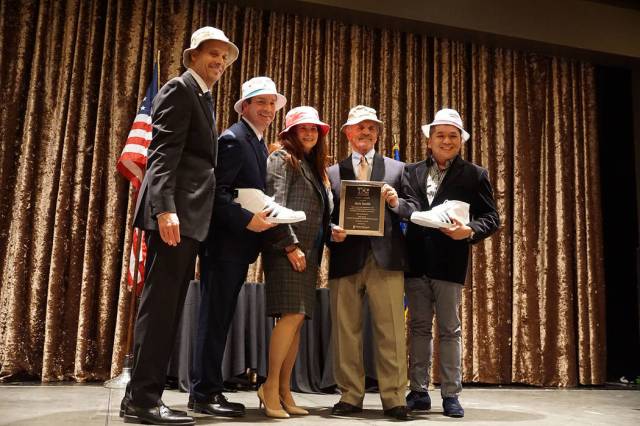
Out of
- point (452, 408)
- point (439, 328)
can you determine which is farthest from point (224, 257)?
point (452, 408)

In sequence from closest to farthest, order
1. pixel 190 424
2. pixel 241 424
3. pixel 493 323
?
pixel 190 424 < pixel 241 424 < pixel 493 323

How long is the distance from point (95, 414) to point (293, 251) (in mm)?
1085

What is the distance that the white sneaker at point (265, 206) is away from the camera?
2.57 m

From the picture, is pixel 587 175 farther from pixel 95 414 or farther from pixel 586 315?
pixel 95 414

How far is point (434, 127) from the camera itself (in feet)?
10.6

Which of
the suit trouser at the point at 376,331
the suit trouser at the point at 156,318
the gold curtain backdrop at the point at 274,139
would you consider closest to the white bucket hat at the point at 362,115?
the suit trouser at the point at 376,331

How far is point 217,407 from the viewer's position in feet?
8.47

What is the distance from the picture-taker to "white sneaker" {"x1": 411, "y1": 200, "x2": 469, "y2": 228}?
2.88 metres

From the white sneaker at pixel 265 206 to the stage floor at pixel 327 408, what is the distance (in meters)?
0.83

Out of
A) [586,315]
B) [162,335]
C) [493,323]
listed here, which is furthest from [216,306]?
[586,315]

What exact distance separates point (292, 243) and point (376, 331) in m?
0.63

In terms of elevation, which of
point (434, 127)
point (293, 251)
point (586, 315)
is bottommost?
point (586, 315)

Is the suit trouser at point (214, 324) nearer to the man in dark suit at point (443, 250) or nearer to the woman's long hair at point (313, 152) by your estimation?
the woman's long hair at point (313, 152)

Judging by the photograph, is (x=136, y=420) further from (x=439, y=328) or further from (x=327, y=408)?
(x=439, y=328)
